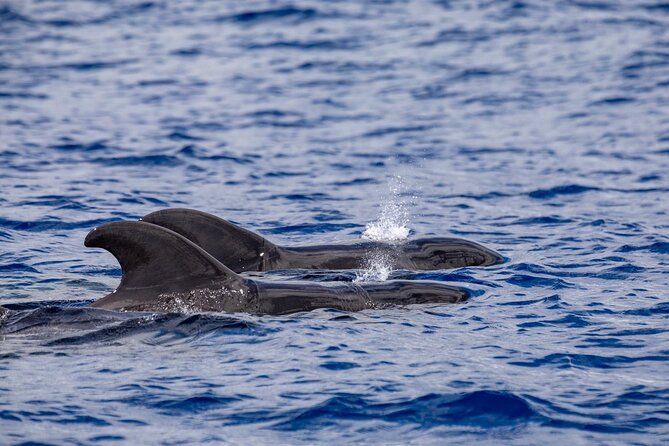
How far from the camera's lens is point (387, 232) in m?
15.6

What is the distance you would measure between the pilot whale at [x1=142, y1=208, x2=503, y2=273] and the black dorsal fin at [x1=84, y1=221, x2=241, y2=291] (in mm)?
1559

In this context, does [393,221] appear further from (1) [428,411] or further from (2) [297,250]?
(1) [428,411]

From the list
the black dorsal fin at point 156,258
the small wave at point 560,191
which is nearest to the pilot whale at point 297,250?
the black dorsal fin at point 156,258

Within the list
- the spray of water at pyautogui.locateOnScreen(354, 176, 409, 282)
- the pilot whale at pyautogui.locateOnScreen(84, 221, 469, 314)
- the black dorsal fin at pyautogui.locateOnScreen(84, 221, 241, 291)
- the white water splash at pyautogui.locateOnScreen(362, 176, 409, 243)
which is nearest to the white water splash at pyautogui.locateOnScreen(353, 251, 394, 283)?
the spray of water at pyautogui.locateOnScreen(354, 176, 409, 282)

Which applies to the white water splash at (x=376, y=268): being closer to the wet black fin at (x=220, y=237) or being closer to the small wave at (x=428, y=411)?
the wet black fin at (x=220, y=237)

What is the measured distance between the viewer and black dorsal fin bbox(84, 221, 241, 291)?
35.6 ft

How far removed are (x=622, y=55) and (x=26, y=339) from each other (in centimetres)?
2120

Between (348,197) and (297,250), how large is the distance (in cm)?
453

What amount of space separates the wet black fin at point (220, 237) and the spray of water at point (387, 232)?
4.01 ft

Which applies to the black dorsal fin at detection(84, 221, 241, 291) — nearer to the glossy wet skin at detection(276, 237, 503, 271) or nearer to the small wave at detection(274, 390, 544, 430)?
the glossy wet skin at detection(276, 237, 503, 271)

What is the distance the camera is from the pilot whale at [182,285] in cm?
1091

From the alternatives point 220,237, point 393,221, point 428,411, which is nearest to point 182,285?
point 220,237

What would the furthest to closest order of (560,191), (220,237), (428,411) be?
1. (560,191)
2. (220,237)
3. (428,411)

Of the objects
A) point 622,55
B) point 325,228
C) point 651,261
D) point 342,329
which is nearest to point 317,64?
point 622,55
